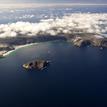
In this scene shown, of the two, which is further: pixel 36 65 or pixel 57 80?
pixel 36 65

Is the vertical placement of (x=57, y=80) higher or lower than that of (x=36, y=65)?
higher

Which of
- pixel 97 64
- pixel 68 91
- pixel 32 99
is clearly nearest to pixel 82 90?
pixel 68 91

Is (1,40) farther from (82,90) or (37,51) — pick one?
(82,90)

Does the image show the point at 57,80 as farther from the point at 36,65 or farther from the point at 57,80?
the point at 36,65

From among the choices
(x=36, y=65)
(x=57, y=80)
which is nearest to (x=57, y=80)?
(x=57, y=80)

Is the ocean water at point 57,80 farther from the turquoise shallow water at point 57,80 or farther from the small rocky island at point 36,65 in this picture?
the small rocky island at point 36,65

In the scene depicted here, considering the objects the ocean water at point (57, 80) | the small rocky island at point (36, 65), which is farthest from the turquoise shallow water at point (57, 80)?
the small rocky island at point (36, 65)

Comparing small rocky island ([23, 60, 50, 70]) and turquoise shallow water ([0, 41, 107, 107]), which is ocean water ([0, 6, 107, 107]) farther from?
small rocky island ([23, 60, 50, 70])
